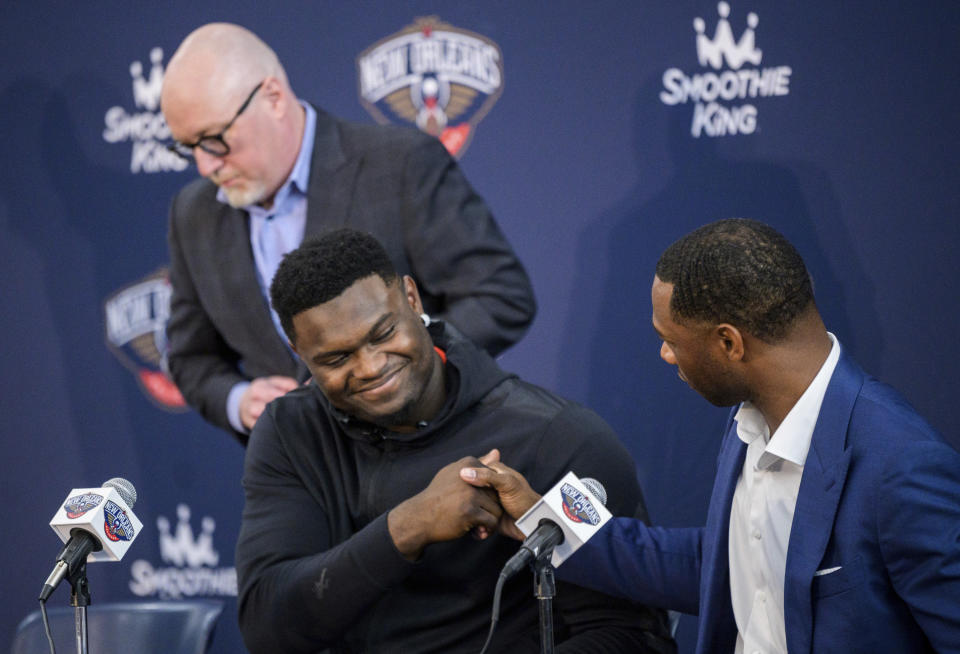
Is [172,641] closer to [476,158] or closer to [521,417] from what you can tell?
[521,417]

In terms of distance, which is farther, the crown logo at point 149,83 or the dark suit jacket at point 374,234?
the crown logo at point 149,83

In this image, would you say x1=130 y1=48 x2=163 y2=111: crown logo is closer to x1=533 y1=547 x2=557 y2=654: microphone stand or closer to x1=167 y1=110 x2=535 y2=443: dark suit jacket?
x1=167 y1=110 x2=535 y2=443: dark suit jacket

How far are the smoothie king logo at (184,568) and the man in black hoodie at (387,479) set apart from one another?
80.7 inches

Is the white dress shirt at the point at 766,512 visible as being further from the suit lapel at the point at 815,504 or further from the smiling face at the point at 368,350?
the smiling face at the point at 368,350

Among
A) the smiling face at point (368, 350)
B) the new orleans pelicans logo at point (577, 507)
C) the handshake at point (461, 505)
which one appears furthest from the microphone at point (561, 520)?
the smiling face at point (368, 350)

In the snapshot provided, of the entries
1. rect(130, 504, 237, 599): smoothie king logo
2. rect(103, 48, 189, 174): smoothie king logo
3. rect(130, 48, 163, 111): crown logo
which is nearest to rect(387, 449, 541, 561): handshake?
rect(130, 504, 237, 599): smoothie king logo

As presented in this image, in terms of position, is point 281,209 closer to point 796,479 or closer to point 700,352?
point 700,352

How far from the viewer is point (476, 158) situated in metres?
3.97

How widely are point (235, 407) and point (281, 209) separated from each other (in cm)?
61

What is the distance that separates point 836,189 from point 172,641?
242 cm

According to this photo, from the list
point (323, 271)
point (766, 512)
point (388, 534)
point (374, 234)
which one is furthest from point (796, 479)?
point (374, 234)

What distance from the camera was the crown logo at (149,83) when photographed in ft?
14.0

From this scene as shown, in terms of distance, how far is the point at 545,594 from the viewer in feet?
5.28

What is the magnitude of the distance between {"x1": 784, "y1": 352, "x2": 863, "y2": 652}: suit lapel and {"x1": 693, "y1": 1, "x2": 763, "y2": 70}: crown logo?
2.06 m
